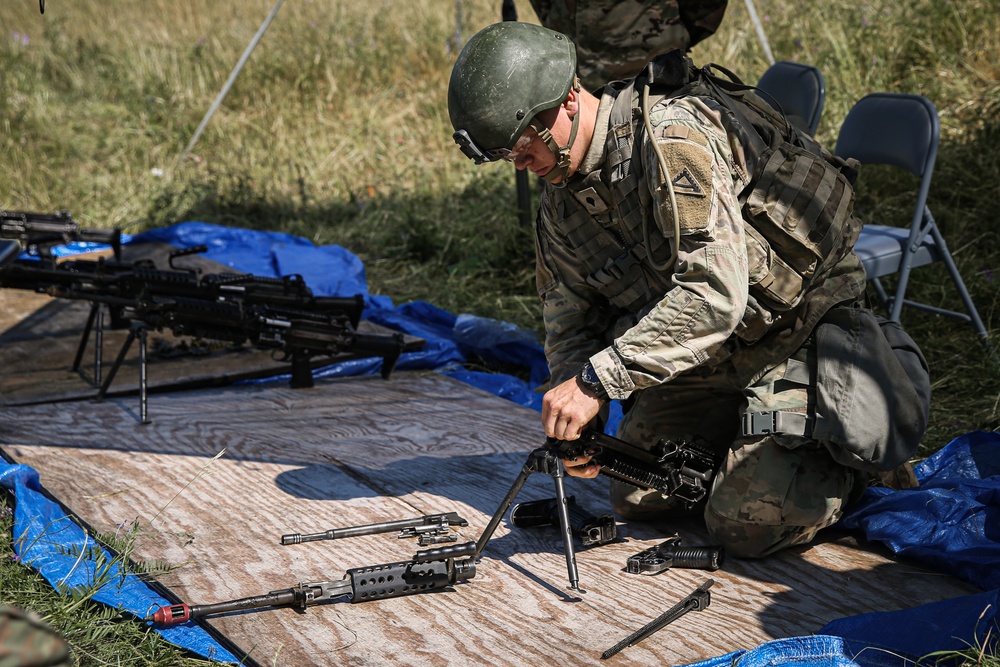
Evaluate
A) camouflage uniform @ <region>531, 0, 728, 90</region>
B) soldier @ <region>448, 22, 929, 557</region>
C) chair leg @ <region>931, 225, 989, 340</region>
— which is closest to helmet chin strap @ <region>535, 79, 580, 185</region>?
soldier @ <region>448, 22, 929, 557</region>

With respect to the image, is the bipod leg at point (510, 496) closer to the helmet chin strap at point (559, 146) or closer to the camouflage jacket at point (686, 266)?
the camouflage jacket at point (686, 266)

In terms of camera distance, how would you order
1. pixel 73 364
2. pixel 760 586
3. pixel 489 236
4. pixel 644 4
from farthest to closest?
1. pixel 489 236
2. pixel 73 364
3. pixel 644 4
4. pixel 760 586

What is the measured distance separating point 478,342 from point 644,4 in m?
1.97

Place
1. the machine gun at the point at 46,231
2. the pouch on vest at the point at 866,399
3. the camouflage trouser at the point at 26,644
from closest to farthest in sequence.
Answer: the camouflage trouser at the point at 26,644
the pouch on vest at the point at 866,399
the machine gun at the point at 46,231

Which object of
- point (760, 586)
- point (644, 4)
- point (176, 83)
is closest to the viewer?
point (760, 586)

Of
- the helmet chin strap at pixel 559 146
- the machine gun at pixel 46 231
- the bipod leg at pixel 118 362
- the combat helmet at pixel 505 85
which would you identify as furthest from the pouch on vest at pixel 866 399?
the machine gun at pixel 46 231

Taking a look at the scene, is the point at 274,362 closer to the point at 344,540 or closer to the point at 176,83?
the point at 344,540

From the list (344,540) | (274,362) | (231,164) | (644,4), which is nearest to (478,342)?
(274,362)

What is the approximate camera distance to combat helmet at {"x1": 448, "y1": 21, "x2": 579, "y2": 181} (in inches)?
110

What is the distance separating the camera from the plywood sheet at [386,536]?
276 cm

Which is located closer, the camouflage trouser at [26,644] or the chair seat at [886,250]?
the camouflage trouser at [26,644]

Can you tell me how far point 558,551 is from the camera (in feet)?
10.8

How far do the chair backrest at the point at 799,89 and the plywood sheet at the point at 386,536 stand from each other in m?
2.00

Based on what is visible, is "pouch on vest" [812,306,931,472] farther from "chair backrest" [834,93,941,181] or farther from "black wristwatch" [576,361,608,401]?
"chair backrest" [834,93,941,181]
